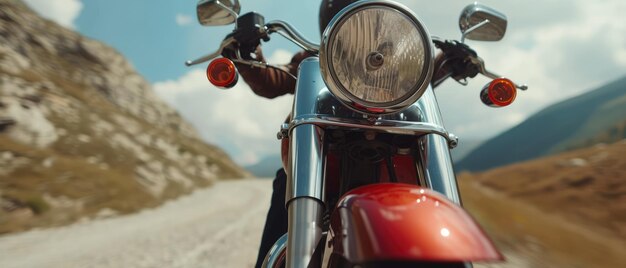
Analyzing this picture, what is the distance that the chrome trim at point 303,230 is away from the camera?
1.38 meters

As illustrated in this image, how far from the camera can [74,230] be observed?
8.55 metres

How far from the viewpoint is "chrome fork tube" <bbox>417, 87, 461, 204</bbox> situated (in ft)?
4.91

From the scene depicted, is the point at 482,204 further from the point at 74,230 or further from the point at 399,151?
the point at 74,230

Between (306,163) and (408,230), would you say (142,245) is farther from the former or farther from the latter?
(408,230)

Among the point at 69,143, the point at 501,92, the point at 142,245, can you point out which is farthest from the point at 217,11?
the point at 69,143

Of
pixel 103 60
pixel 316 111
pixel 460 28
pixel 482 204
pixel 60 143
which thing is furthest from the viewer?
pixel 103 60

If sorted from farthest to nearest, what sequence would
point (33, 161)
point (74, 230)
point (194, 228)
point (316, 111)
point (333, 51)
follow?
point (33, 161), point (74, 230), point (194, 228), point (316, 111), point (333, 51)

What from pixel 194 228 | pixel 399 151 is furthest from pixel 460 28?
pixel 194 228

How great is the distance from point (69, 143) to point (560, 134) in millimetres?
26282

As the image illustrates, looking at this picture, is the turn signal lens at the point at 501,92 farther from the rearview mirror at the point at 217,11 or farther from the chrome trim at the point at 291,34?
the rearview mirror at the point at 217,11

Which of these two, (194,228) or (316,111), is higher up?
(194,228)

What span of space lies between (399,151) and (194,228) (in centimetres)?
693

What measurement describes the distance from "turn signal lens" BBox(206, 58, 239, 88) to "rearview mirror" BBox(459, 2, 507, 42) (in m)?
1.17

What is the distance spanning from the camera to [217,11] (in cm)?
203
